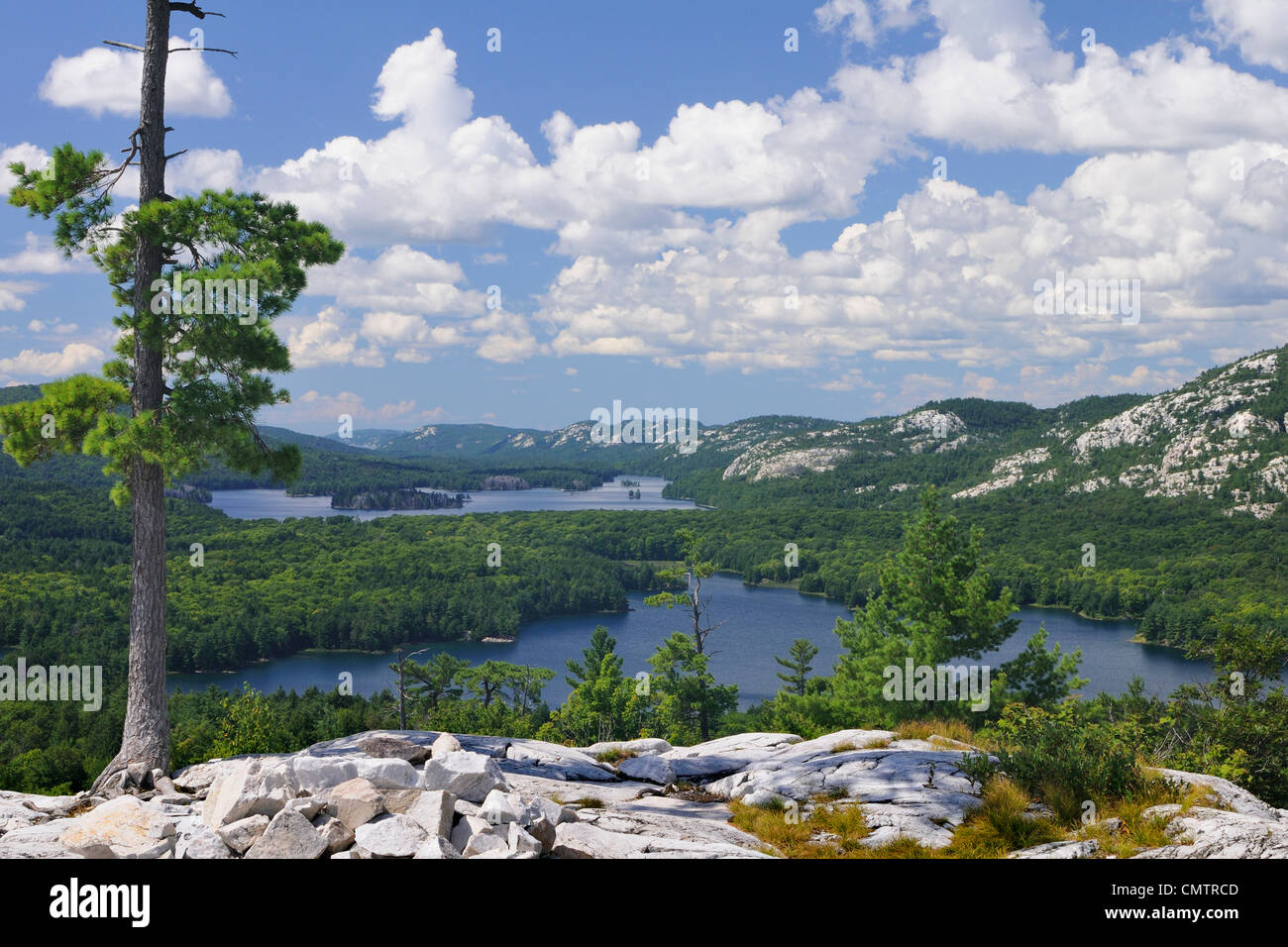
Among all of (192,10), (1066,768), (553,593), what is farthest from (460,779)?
(553,593)

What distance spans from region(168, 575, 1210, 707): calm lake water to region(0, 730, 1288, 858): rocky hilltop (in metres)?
48.3

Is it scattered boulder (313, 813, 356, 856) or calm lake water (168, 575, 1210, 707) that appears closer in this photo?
scattered boulder (313, 813, 356, 856)

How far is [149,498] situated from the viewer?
36.2 feet

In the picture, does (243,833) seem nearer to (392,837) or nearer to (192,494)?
(392,837)

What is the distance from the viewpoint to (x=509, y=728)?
41.4 meters

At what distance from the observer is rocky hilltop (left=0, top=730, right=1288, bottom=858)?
693 centimetres

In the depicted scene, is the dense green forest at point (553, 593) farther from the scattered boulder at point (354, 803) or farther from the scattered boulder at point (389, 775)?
the scattered boulder at point (354, 803)

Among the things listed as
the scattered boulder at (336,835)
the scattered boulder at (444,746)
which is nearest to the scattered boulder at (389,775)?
the scattered boulder at (336,835)

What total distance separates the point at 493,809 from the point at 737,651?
79.3m

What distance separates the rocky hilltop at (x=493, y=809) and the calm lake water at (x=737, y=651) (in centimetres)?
4827

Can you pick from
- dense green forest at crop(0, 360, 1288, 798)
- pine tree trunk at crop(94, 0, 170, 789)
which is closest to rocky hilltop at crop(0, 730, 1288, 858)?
pine tree trunk at crop(94, 0, 170, 789)

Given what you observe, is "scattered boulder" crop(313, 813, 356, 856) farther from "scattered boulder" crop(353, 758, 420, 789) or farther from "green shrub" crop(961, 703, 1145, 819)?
"green shrub" crop(961, 703, 1145, 819)

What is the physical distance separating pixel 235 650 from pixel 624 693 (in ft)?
188
